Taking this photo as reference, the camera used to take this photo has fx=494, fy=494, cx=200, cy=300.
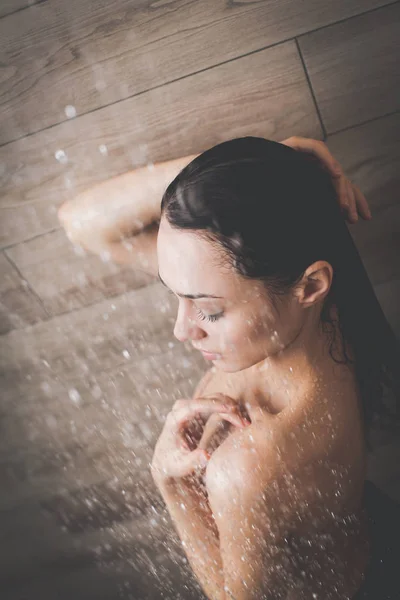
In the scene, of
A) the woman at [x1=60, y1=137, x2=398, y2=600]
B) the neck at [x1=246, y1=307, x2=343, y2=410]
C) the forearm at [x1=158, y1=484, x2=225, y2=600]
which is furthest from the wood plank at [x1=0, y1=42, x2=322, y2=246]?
the forearm at [x1=158, y1=484, x2=225, y2=600]

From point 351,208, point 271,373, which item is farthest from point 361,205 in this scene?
point 271,373

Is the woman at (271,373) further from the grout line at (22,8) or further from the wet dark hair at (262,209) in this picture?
the grout line at (22,8)

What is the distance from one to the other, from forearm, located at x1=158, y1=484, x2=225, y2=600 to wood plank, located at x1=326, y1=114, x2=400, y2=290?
2.28ft

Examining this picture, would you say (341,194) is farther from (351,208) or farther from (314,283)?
(314,283)

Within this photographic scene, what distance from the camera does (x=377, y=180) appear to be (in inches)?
43.6

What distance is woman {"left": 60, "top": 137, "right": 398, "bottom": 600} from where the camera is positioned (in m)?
0.72

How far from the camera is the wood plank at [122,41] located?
0.96 m

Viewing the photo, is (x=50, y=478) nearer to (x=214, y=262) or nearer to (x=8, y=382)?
(x=8, y=382)

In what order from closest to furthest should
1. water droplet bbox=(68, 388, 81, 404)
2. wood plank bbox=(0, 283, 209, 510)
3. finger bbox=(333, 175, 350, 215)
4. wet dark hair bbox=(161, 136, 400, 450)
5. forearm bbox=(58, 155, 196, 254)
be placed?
1. wet dark hair bbox=(161, 136, 400, 450)
2. finger bbox=(333, 175, 350, 215)
3. forearm bbox=(58, 155, 196, 254)
4. wood plank bbox=(0, 283, 209, 510)
5. water droplet bbox=(68, 388, 81, 404)

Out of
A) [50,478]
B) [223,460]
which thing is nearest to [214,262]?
[223,460]

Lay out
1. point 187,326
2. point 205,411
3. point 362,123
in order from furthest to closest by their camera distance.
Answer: point 362,123
point 205,411
point 187,326

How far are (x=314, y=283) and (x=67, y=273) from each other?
72cm

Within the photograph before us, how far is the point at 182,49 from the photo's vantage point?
1.00 meters

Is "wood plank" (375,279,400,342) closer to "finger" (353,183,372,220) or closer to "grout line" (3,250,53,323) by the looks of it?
"finger" (353,183,372,220)
